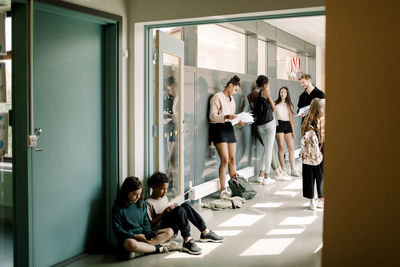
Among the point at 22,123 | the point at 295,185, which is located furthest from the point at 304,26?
the point at 22,123

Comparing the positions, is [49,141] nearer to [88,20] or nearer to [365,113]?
[88,20]

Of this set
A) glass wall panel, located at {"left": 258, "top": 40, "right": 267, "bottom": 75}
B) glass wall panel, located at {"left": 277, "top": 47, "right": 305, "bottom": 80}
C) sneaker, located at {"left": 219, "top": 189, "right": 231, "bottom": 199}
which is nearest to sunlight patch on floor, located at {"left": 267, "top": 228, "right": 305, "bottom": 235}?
sneaker, located at {"left": 219, "top": 189, "right": 231, "bottom": 199}

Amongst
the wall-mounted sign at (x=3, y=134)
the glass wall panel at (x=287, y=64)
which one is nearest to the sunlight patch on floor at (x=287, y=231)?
the wall-mounted sign at (x=3, y=134)

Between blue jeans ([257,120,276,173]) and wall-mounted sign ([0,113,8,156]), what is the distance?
4782 millimetres

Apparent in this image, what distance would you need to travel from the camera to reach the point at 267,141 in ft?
24.3

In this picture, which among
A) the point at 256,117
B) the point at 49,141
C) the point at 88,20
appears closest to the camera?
the point at 49,141

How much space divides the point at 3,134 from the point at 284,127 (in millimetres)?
5571

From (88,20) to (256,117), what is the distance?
420 cm

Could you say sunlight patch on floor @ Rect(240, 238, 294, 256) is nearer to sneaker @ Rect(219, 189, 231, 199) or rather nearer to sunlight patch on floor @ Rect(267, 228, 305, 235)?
sunlight patch on floor @ Rect(267, 228, 305, 235)

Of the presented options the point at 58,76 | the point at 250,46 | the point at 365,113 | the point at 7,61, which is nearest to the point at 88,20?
the point at 58,76

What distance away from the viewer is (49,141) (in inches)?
143

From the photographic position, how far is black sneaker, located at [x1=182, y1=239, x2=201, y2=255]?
4112mm

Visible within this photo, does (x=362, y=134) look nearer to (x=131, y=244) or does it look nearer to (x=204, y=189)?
(x=131, y=244)

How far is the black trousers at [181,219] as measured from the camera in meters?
4.21
